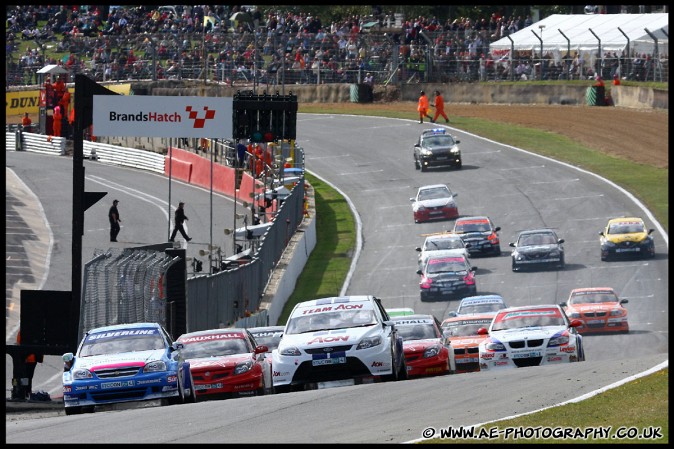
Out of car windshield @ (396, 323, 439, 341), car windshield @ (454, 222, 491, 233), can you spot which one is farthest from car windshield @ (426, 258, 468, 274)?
car windshield @ (396, 323, 439, 341)

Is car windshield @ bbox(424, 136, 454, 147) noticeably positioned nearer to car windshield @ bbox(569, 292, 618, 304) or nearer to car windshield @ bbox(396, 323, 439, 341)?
car windshield @ bbox(569, 292, 618, 304)

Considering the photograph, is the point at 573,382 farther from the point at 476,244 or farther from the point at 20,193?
the point at 20,193

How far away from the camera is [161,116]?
2730cm

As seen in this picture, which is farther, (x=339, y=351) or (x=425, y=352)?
(x=425, y=352)

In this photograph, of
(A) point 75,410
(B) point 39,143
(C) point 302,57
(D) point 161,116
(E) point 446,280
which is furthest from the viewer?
(C) point 302,57

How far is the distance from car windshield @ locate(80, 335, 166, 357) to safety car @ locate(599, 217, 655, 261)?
74.1ft

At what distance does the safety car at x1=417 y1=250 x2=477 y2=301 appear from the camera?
35.9 m

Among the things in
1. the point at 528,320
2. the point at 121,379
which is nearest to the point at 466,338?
the point at 528,320

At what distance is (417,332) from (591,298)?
1097cm

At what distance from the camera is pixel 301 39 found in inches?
2522

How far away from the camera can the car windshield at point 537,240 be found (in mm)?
38562

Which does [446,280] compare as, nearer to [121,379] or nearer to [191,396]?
[191,396]

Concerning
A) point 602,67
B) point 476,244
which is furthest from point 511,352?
point 602,67

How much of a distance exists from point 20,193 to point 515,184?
1796cm
